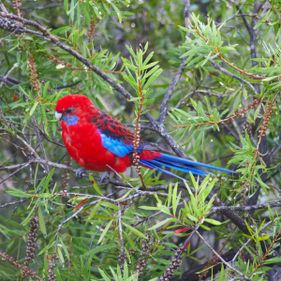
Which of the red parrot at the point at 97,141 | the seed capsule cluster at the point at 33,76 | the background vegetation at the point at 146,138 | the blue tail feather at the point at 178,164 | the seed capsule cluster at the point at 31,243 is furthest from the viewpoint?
the red parrot at the point at 97,141

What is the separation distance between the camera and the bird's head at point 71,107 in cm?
233

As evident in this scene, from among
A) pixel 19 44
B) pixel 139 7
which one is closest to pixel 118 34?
pixel 139 7

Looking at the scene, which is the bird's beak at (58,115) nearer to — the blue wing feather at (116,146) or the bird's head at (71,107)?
the bird's head at (71,107)

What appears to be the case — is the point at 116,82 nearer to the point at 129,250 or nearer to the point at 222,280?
the point at 129,250

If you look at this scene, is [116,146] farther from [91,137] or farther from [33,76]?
[33,76]

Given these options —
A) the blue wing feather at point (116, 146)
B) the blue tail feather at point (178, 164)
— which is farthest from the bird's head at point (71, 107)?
the blue tail feather at point (178, 164)

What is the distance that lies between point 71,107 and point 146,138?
78cm

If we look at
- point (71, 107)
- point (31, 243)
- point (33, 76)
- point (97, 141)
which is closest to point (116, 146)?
point (97, 141)

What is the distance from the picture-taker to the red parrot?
2.42 m

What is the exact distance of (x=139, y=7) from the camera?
3.35 meters

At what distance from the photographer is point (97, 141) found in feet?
8.28

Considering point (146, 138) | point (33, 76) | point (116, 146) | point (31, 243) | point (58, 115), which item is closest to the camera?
point (31, 243)

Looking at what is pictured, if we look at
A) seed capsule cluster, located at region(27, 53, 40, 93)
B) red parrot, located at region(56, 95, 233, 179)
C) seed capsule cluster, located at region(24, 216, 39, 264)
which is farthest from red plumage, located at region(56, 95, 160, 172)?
seed capsule cluster, located at region(24, 216, 39, 264)

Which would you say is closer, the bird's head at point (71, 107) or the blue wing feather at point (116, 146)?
the bird's head at point (71, 107)
